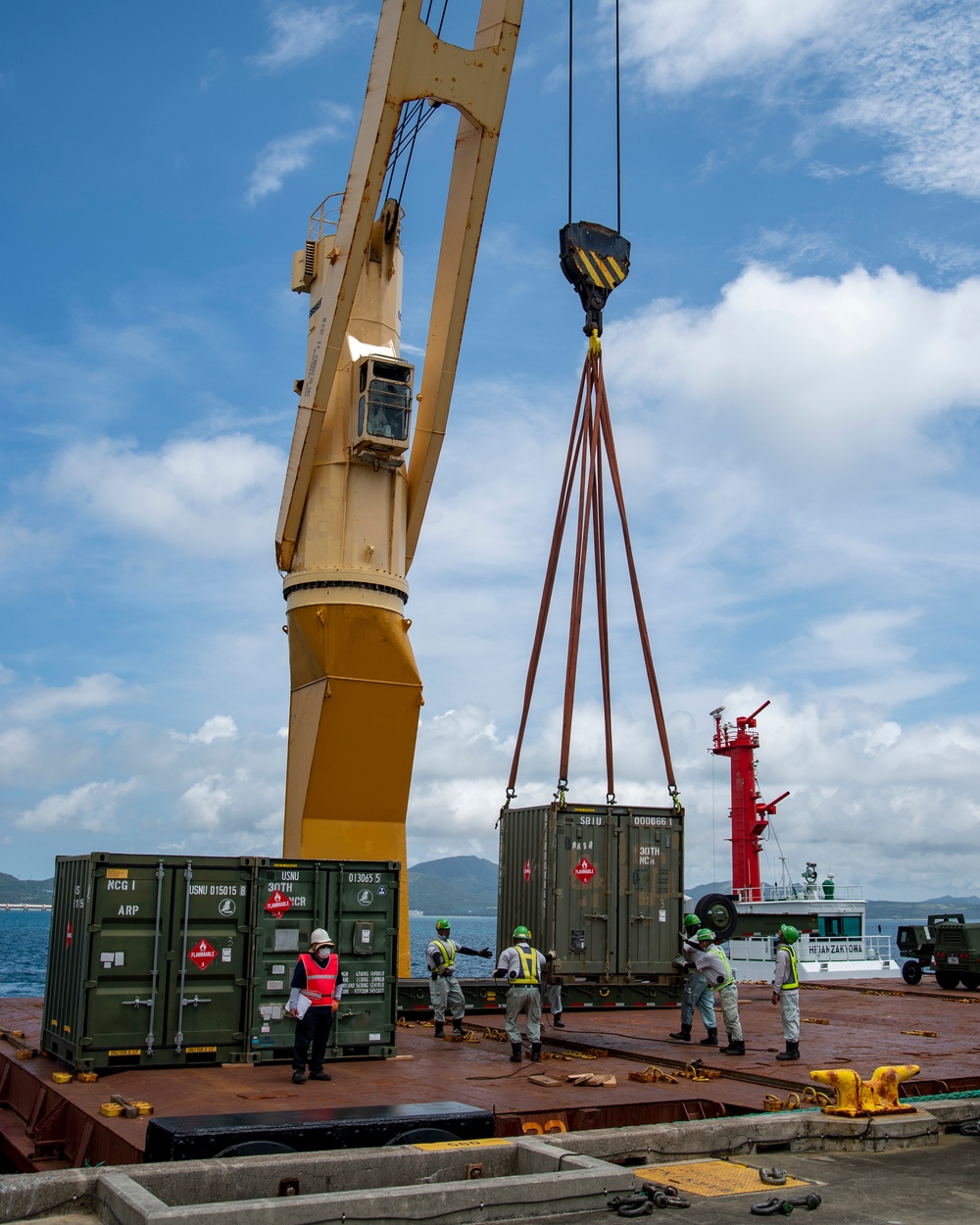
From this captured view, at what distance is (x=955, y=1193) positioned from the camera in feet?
26.2

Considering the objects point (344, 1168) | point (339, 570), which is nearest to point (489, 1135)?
point (344, 1168)

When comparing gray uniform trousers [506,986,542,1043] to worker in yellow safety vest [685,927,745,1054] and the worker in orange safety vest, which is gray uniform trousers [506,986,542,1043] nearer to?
worker in yellow safety vest [685,927,745,1054]

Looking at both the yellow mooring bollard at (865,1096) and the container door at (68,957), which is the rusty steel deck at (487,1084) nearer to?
the container door at (68,957)

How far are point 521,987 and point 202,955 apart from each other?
3.71 m

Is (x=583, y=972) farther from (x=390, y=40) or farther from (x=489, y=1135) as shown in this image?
(x=390, y=40)

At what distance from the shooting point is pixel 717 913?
68.8 feet

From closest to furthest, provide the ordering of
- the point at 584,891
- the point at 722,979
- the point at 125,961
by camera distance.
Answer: the point at 125,961, the point at 722,979, the point at 584,891

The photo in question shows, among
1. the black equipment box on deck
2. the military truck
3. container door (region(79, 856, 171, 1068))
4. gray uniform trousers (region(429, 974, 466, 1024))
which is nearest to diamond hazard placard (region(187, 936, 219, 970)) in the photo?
container door (region(79, 856, 171, 1068))

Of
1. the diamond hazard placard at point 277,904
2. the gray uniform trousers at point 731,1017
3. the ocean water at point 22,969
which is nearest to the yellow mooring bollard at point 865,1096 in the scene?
the gray uniform trousers at point 731,1017

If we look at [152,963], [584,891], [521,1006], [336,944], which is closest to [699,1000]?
[584,891]

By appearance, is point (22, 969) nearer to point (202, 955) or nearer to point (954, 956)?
point (954, 956)

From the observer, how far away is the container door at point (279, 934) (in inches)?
509

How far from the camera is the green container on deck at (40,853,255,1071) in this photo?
1209cm

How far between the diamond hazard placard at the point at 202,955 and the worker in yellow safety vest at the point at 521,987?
326cm
